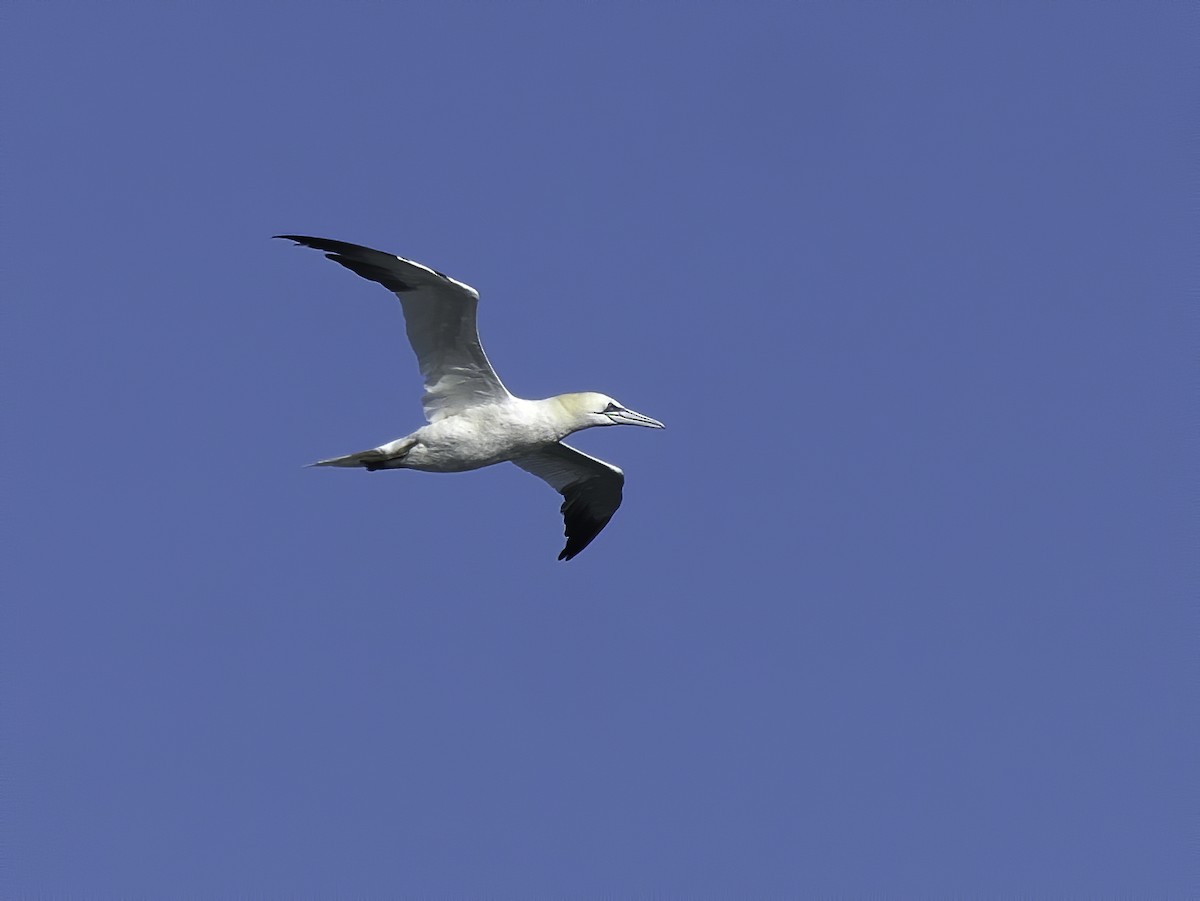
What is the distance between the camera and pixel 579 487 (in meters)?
24.2

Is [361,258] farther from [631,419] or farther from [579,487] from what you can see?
[579,487]

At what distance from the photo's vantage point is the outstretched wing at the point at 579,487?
937 inches

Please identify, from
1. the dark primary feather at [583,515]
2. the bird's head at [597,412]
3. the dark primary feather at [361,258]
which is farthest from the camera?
the dark primary feather at [583,515]

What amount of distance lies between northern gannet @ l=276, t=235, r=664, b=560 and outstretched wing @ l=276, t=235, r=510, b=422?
1 cm

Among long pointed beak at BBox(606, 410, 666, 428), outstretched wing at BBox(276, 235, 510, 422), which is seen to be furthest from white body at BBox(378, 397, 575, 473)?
long pointed beak at BBox(606, 410, 666, 428)

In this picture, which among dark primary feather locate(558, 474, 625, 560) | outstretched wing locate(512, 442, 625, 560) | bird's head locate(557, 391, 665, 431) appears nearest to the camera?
bird's head locate(557, 391, 665, 431)

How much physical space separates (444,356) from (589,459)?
10.8 feet

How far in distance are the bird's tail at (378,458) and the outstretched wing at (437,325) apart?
0.50 meters

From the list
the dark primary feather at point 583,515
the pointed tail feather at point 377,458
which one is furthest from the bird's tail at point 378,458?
the dark primary feather at point 583,515

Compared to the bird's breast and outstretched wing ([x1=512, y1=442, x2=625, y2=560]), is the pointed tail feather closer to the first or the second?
the bird's breast

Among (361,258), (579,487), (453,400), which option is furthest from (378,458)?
(579,487)

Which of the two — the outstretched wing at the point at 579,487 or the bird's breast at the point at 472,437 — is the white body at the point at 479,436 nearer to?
the bird's breast at the point at 472,437

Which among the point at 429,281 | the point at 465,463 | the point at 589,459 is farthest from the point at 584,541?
the point at 429,281

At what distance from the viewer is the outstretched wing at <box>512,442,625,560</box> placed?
23.8m
